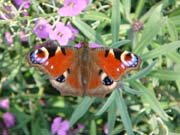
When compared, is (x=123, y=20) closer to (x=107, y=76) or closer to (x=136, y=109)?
(x=136, y=109)

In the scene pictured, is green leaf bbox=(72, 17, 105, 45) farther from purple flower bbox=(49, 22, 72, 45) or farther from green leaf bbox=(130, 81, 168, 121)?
green leaf bbox=(130, 81, 168, 121)

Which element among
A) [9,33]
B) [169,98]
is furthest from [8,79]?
[169,98]

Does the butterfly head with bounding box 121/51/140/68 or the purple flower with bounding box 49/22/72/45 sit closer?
the butterfly head with bounding box 121/51/140/68

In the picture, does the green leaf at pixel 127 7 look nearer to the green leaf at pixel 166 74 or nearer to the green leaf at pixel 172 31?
the green leaf at pixel 172 31

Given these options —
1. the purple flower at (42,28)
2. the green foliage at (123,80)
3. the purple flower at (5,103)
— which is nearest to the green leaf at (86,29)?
the green foliage at (123,80)

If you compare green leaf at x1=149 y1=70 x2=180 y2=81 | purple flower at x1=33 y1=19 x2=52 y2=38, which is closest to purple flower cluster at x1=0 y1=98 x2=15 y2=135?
purple flower at x1=33 y1=19 x2=52 y2=38

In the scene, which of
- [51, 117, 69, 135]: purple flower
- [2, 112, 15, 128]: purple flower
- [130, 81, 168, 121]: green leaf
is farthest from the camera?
[2, 112, 15, 128]: purple flower
